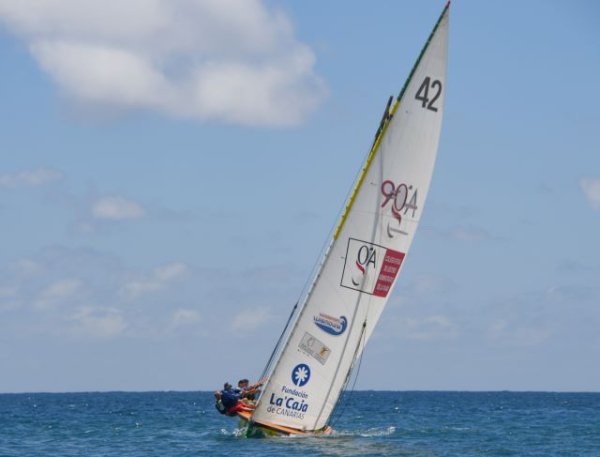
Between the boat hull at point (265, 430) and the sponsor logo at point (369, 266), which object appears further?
the boat hull at point (265, 430)

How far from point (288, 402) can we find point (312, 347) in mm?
2022

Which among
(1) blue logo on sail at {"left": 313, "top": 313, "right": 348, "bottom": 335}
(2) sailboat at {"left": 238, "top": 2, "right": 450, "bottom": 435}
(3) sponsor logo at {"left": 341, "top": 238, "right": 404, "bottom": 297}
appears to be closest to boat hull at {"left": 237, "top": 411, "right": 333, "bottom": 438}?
(2) sailboat at {"left": 238, "top": 2, "right": 450, "bottom": 435}

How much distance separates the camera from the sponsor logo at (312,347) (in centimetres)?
3550

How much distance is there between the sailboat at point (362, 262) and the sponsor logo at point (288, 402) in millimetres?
33

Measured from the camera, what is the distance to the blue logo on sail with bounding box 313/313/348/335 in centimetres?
3531

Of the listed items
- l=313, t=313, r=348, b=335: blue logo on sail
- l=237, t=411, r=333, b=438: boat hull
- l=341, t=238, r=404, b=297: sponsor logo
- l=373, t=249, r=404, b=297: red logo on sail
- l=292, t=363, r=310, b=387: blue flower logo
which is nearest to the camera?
l=341, t=238, r=404, b=297: sponsor logo

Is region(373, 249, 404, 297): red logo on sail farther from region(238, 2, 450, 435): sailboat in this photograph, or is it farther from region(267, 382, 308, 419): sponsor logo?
region(267, 382, 308, 419): sponsor logo

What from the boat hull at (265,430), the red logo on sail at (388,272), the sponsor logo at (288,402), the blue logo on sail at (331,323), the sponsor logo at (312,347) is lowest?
the boat hull at (265,430)

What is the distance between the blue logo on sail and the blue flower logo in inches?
55.2

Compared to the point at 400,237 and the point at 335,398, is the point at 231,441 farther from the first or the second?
the point at 400,237

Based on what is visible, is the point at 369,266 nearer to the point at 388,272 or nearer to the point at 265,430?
the point at 388,272

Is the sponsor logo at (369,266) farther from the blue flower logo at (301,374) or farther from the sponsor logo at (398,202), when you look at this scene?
the blue flower logo at (301,374)

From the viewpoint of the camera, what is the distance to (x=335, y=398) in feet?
120

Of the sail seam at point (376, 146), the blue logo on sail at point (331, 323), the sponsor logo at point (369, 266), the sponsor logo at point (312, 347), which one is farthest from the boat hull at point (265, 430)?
the sail seam at point (376, 146)
